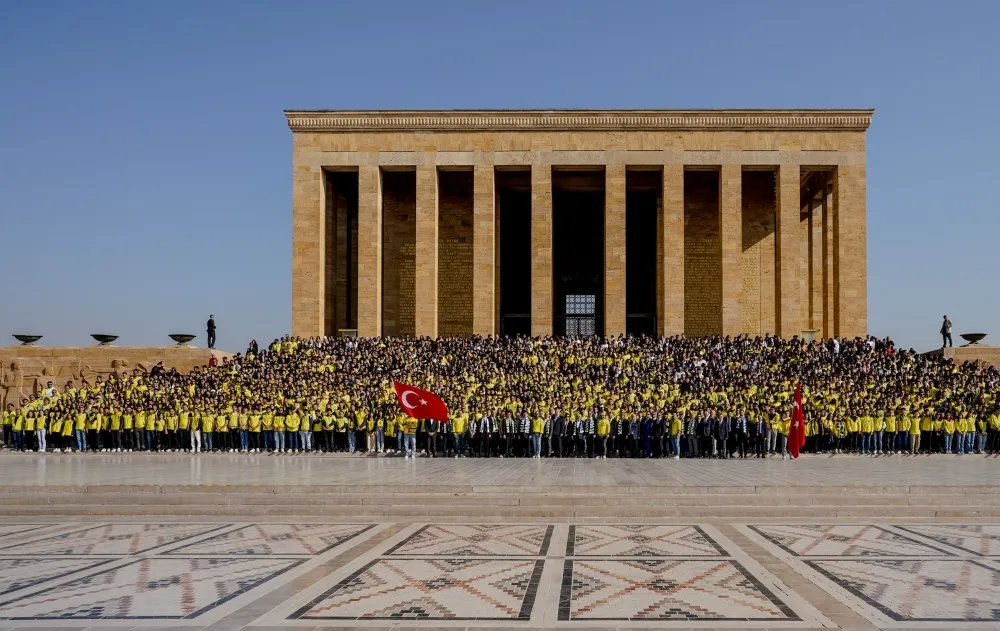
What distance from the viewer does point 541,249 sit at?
3619 cm

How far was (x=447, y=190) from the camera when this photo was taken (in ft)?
133

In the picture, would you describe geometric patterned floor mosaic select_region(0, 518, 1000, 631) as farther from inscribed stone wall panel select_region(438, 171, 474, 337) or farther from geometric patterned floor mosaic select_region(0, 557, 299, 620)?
inscribed stone wall panel select_region(438, 171, 474, 337)

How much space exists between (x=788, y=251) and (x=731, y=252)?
2340 mm

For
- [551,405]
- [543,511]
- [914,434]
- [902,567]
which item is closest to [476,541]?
[543,511]

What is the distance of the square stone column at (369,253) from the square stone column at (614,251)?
9696mm

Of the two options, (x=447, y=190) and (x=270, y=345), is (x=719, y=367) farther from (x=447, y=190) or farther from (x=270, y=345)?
(x=447, y=190)

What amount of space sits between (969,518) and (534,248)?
25.1m

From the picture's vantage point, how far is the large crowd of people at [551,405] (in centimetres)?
2162

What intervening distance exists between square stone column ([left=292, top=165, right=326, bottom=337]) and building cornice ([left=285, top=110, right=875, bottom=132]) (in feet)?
7.59

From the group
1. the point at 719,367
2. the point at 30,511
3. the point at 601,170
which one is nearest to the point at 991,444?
the point at 719,367

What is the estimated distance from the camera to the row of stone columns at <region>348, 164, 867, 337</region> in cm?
3556

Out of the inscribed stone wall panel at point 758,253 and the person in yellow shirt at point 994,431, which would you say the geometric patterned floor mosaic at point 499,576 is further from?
the inscribed stone wall panel at point 758,253

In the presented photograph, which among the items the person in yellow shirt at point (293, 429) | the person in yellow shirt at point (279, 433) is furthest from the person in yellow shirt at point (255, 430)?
the person in yellow shirt at point (293, 429)

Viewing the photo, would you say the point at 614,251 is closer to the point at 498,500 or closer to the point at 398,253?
the point at 398,253
